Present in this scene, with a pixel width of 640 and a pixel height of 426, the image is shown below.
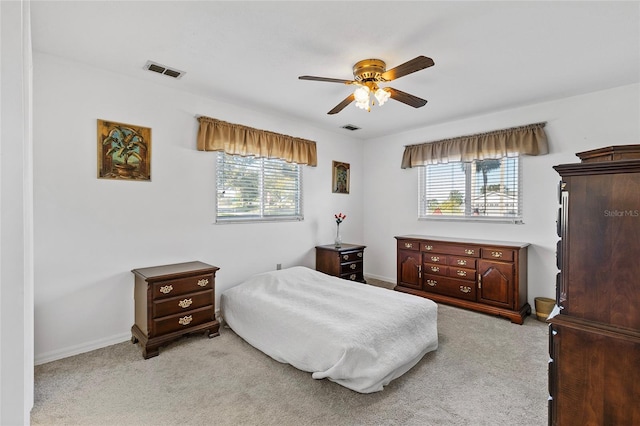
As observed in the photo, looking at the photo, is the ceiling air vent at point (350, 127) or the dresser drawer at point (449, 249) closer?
the dresser drawer at point (449, 249)

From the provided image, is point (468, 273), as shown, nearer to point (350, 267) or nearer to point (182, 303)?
point (350, 267)

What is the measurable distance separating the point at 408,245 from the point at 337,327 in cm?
247

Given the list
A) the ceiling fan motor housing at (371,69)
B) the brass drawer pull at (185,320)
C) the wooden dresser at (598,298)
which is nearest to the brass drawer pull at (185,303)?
the brass drawer pull at (185,320)

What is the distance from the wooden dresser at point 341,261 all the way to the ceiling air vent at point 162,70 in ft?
9.40

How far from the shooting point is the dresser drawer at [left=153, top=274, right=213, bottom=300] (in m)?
2.67

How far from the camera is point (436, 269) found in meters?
4.09

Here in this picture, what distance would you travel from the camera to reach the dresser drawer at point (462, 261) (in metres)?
3.77

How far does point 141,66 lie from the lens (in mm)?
2713

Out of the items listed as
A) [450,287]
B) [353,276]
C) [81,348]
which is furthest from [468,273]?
[81,348]

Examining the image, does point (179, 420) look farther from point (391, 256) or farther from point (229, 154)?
point (391, 256)

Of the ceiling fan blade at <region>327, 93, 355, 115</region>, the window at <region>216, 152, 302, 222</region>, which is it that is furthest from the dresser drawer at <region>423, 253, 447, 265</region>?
the ceiling fan blade at <region>327, 93, 355, 115</region>

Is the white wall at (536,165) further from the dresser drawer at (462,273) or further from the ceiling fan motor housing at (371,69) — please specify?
the ceiling fan motor housing at (371,69)

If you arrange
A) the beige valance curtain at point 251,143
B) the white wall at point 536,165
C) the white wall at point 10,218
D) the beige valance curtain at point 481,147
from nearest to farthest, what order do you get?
the white wall at point 10,218 → the white wall at point 536,165 → the beige valance curtain at point 251,143 → the beige valance curtain at point 481,147

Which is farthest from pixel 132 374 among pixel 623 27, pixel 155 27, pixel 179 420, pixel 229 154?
pixel 623 27
